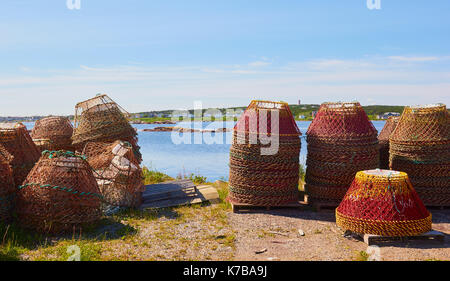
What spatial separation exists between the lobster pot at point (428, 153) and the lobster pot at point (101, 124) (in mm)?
7342

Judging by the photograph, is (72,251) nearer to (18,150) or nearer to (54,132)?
(18,150)

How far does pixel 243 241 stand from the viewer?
292 inches

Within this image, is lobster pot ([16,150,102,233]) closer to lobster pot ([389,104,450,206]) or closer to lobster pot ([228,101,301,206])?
lobster pot ([228,101,301,206])

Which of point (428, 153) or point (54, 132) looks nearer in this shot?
point (428, 153)

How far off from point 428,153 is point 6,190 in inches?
358

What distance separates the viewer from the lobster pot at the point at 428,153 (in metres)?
9.31

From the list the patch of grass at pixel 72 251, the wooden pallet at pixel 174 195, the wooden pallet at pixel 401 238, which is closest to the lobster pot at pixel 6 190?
the patch of grass at pixel 72 251

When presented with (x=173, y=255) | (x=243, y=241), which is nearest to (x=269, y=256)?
(x=243, y=241)

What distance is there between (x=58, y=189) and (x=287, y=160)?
4914 mm

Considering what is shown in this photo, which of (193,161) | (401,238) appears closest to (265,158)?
(401,238)

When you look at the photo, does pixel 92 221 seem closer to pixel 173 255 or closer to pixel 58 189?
pixel 58 189

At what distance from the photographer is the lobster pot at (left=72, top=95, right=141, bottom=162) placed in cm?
1149

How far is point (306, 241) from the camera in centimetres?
743

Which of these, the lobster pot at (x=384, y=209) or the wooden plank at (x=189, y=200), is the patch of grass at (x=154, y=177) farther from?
the lobster pot at (x=384, y=209)
